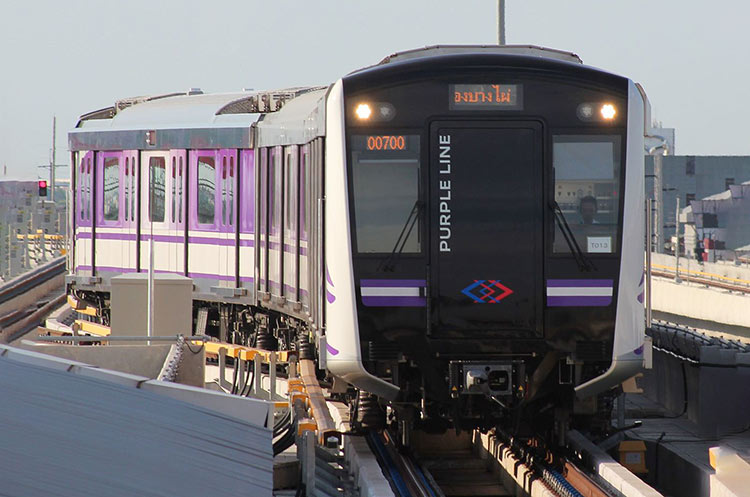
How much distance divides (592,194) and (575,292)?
0.86 metres

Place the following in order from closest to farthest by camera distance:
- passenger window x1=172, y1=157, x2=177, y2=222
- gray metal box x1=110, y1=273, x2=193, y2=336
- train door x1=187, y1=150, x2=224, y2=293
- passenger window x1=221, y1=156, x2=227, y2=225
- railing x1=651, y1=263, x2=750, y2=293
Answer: gray metal box x1=110, y1=273, x2=193, y2=336 → passenger window x1=221, y1=156, x2=227, y2=225 → train door x1=187, y1=150, x2=224, y2=293 → passenger window x1=172, y1=157, x2=177, y2=222 → railing x1=651, y1=263, x2=750, y2=293

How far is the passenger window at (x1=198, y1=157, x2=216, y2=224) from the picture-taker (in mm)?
20891

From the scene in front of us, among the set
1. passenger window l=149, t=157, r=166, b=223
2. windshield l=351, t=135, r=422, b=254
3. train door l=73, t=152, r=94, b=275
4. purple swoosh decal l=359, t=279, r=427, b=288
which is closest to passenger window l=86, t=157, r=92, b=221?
train door l=73, t=152, r=94, b=275

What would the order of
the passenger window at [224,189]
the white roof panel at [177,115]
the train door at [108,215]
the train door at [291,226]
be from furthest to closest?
the train door at [108,215] → the white roof panel at [177,115] → the passenger window at [224,189] → the train door at [291,226]

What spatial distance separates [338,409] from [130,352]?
9.82 feet

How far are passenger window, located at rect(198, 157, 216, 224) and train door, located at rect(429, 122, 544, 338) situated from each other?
895cm

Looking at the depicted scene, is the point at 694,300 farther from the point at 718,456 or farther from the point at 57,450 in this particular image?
the point at 57,450

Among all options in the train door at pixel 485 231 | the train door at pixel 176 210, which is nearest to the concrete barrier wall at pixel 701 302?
the train door at pixel 176 210

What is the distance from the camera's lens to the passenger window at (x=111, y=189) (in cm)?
2281

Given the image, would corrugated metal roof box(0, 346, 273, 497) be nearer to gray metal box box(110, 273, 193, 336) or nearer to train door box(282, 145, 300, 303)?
train door box(282, 145, 300, 303)

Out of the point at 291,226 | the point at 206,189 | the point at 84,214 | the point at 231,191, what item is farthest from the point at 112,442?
the point at 84,214

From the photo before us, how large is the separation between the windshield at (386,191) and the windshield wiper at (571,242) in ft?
3.96

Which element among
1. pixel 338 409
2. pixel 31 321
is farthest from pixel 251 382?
pixel 31 321

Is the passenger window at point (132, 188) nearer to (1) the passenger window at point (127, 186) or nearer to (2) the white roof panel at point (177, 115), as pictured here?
(1) the passenger window at point (127, 186)
